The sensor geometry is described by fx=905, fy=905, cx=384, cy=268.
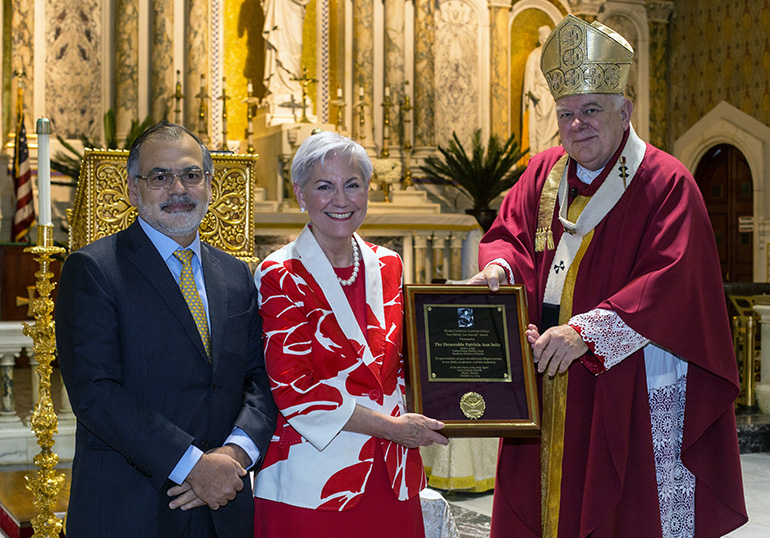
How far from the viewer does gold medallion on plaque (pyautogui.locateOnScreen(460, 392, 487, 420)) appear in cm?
240

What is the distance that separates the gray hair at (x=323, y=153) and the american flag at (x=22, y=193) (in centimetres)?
705

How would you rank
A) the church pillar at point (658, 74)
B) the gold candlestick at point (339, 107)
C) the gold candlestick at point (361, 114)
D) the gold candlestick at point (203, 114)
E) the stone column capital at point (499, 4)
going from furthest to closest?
the church pillar at point (658, 74) → the stone column capital at point (499, 4) → the gold candlestick at point (361, 114) → the gold candlestick at point (339, 107) → the gold candlestick at point (203, 114)

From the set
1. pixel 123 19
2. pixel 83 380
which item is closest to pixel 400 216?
pixel 123 19

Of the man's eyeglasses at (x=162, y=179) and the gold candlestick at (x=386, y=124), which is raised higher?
the gold candlestick at (x=386, y=124)

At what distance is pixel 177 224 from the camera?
2348mm

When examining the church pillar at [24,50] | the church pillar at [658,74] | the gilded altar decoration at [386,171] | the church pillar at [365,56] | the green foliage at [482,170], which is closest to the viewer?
the church pillar at [24,50]

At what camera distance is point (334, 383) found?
234 cm

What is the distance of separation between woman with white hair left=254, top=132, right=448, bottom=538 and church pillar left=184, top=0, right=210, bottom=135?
8297mm

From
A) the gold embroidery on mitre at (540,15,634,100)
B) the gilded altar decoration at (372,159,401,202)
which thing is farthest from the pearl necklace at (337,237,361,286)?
the gilded altar decoration at (372,159,401,202)

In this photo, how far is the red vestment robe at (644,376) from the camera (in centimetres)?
256

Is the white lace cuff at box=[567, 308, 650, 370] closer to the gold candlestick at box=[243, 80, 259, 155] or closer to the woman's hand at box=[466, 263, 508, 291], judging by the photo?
the woman's hand at box=[466, 263, 508, 291]

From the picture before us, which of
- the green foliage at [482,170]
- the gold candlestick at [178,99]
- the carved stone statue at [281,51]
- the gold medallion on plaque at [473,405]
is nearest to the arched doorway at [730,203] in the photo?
the green foliage at [482,170]

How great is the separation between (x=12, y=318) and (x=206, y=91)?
3.57 metres

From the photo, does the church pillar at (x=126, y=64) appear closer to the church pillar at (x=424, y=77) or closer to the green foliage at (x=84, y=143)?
A: the green foliage at (x=84, y=143)
